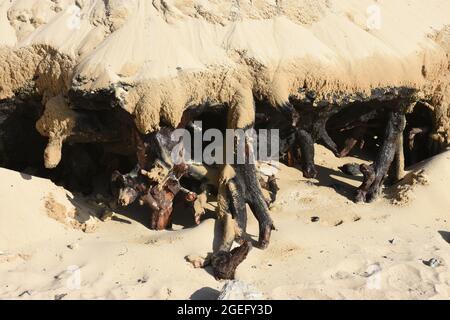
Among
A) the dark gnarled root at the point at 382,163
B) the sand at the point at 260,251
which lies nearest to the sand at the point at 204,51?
Answer: the dark gnarled root at the point at 382,163

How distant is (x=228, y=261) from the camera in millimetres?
4504

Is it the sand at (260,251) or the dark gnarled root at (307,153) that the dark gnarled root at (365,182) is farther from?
the dark gnarled root at (307,153)

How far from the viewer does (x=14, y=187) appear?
5.21 meters

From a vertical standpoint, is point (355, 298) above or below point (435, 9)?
below

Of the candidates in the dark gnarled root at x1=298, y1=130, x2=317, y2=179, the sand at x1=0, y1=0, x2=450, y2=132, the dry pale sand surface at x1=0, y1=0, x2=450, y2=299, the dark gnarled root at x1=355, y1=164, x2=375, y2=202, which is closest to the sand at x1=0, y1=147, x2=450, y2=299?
the dry pale sand surface at x1=0, y1=0, x2=450, y2=299

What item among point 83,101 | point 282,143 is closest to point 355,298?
point 282,143

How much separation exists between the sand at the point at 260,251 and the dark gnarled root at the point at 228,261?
0.23 ft

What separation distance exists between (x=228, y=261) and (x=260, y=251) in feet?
1.33

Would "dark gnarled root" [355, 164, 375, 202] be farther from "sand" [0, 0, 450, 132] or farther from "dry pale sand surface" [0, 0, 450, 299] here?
"sand" [0, 0, 450, 132]

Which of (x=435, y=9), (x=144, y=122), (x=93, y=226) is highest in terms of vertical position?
(x=435, y=9)

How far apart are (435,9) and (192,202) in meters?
3.32

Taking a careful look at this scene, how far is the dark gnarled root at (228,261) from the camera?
444 cm

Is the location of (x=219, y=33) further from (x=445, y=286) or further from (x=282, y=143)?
(x=445, y=286)

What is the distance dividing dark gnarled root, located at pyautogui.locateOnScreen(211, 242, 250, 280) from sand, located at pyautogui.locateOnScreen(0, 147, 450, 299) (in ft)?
0.23
